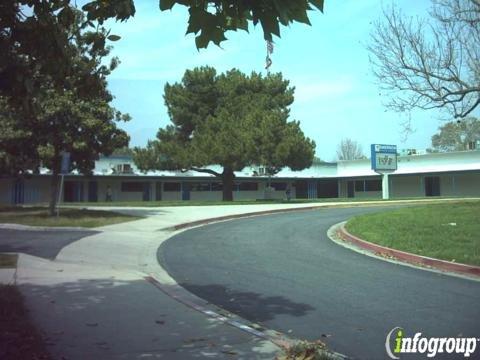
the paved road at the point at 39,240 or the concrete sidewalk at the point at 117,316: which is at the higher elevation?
the paved road at the point at 39,240

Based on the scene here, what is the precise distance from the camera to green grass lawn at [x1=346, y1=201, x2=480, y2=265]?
12.6 meters

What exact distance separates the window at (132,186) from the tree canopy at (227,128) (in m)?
6.82

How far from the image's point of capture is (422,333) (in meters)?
6.62

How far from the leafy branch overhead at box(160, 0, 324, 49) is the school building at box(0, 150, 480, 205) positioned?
140 feet

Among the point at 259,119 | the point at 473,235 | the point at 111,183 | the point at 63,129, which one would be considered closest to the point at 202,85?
the point at 259,119

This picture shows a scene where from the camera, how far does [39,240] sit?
1656cm

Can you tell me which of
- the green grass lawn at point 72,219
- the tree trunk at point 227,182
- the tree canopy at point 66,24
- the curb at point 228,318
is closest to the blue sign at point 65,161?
the green grass lawn at point 72,219

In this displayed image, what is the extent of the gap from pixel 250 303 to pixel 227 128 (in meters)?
35.5

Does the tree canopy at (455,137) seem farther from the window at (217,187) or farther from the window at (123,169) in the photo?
the window at (123,169)

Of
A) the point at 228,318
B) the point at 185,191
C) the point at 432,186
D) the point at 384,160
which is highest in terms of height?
the point at 384,160

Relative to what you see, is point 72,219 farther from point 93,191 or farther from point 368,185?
point 368,185

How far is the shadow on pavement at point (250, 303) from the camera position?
7864 millimetres

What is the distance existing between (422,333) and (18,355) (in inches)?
170

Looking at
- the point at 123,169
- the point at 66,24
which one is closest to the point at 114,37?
the point at 66,24
